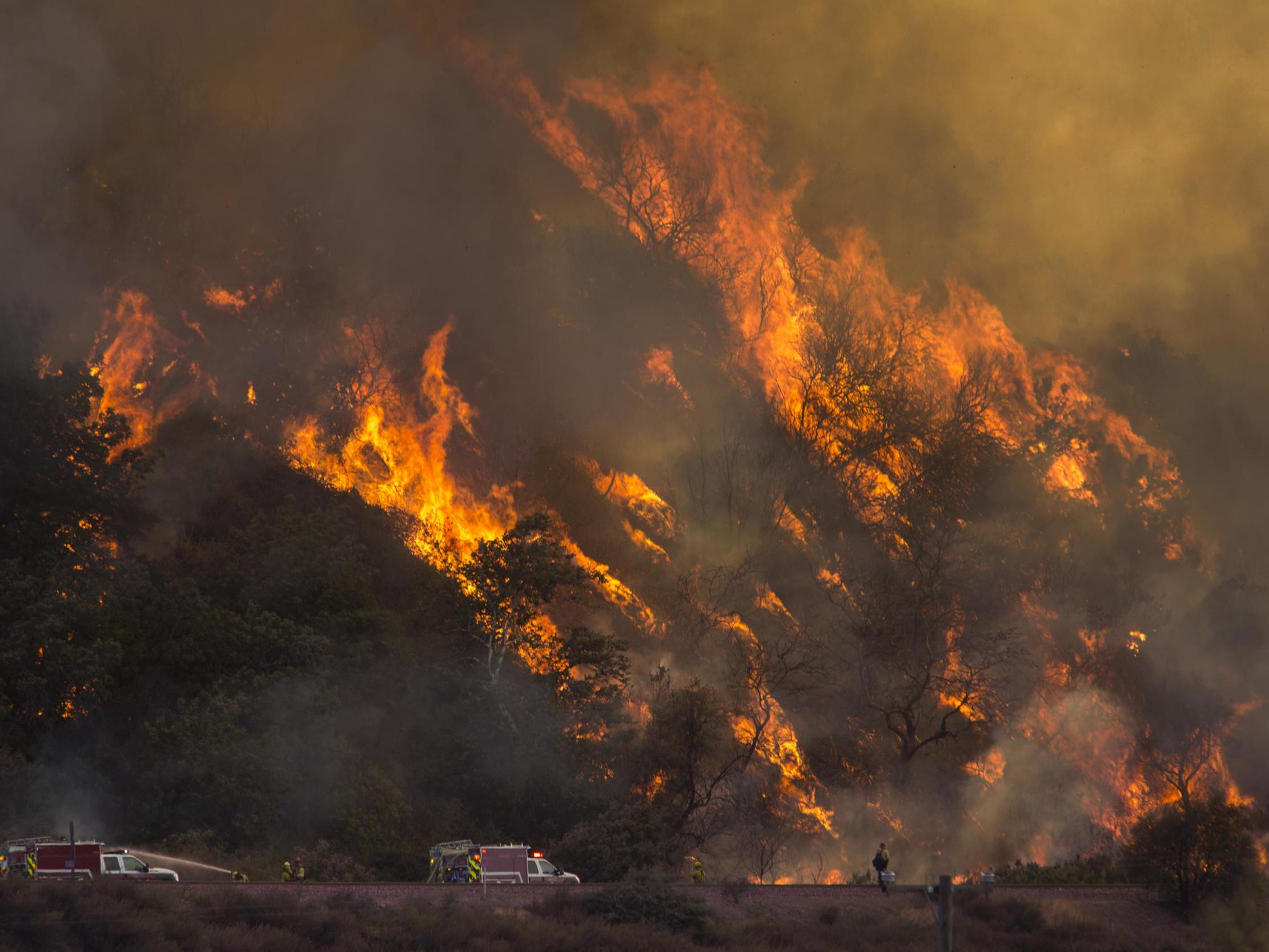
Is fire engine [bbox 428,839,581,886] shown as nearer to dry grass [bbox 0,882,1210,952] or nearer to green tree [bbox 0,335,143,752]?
dry grass [bbox 0,882,1210,952]

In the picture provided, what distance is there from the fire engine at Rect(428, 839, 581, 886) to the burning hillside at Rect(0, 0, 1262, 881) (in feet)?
43.0

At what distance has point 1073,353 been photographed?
7594cm

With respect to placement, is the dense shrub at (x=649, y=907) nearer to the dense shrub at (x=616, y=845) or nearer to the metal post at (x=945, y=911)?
the metal post at (x=945, y=911)

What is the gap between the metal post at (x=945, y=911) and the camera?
83.0ft

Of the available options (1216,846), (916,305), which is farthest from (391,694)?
(916,305)

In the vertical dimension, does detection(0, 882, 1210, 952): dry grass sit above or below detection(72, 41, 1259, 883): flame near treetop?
below

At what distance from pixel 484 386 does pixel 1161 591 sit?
37.7 metres

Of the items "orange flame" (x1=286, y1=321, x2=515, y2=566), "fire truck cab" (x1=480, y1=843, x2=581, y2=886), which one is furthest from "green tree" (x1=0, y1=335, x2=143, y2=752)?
"fire truck cab" (x1=480, y1=843, x2=581, y2=886)

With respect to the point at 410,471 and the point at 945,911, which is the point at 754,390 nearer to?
the point at 410,471

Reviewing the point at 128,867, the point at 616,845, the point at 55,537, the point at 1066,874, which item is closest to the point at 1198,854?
the point at 1066,874

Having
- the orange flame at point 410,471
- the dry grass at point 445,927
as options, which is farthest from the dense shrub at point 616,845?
the orange flame at point 410,471

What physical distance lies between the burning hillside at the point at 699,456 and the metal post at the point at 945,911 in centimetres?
2549

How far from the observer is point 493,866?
118 feet

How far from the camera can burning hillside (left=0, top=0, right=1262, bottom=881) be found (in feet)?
188
